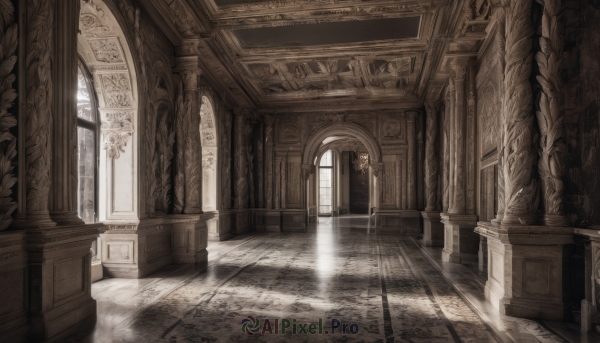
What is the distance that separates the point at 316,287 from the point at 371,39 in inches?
228

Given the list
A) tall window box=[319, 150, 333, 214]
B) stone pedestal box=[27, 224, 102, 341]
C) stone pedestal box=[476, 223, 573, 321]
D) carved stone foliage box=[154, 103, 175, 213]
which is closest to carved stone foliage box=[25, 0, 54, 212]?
stone pedestal box=[27, 224, 102, 341]

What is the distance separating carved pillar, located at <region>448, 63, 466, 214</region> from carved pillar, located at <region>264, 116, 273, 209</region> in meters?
7.72

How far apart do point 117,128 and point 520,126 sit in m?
5.93

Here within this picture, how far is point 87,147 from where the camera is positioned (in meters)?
6.46

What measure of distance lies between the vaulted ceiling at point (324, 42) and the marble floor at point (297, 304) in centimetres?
448

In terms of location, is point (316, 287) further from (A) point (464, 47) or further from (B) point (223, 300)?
(A) point (464, 47)

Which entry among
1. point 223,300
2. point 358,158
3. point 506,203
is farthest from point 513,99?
point 358,158

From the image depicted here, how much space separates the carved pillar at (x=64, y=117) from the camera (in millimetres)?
4023

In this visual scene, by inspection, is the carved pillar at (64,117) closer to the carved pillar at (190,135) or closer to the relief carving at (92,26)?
the relief carving at (92,26)

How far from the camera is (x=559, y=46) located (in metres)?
4.14

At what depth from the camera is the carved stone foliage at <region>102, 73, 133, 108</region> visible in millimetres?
6305

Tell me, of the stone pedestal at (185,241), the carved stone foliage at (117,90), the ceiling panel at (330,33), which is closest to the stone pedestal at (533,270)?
the ceiling panel at (330,33)

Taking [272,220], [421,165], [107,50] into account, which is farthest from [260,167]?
[107,50]

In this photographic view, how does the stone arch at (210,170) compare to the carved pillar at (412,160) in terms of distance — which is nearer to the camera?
the stone arch at (210,170)
